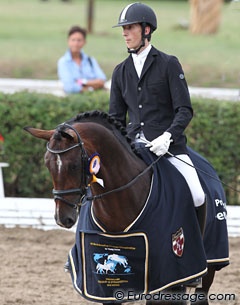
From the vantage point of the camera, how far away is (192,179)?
5508 mm

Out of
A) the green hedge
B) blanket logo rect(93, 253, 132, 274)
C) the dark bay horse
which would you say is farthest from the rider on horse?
the green hedge

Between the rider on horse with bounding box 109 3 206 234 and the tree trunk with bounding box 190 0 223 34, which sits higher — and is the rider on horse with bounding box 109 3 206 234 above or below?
above

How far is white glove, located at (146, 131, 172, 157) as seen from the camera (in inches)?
209

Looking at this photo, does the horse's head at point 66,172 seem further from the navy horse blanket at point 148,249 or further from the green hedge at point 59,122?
the green hedge at point 59,122

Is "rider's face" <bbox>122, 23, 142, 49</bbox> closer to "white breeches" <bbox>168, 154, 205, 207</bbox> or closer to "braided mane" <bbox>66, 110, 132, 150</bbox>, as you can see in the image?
"braided mane" <bbox>66, 110, 132, 150</bbox>

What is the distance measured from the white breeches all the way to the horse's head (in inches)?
39.9

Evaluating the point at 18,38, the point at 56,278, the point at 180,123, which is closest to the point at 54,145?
the point at 180,123

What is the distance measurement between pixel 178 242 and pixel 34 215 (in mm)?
3871

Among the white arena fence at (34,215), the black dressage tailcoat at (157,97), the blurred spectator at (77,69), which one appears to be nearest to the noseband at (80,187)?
the black dressage tailcoat at (157,97)

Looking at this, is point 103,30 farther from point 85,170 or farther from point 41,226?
point 85,170

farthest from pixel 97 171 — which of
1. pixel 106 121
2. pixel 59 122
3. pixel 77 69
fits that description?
pixel 77 69

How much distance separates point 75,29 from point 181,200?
222 inches

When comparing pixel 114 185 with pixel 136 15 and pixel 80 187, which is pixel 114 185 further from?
pixel 136 15

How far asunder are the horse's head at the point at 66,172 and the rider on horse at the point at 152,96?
78 cm
